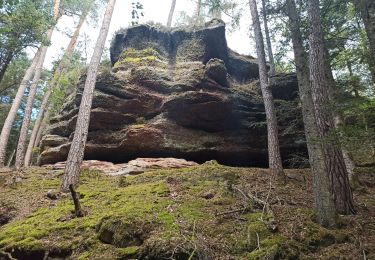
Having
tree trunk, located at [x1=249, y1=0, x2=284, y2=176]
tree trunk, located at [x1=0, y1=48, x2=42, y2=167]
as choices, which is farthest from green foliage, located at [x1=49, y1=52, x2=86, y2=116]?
tree trunk, located at [x1=249, y1=0, x2=284, y2=176]

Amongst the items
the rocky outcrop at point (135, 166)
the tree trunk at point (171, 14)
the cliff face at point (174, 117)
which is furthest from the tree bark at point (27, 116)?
the tree trunk at point (171, 14)

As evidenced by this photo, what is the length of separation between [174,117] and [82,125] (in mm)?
4389

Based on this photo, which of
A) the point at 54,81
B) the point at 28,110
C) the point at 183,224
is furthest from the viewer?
the point at 54,81

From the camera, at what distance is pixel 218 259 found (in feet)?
15.8

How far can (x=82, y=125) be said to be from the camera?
→ 11.2 meters

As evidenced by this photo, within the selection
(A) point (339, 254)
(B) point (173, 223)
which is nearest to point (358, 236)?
(A) point (339, 254)

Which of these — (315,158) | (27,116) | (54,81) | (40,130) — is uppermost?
(54,81)

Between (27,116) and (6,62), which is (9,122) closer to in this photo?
(27,116)

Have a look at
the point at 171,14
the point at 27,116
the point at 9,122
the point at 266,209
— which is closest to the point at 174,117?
the point at 266,209

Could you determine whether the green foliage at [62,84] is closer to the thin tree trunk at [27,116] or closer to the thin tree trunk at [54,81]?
the thin tree trunk at [54,81]

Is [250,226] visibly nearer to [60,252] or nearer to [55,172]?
[60,252]

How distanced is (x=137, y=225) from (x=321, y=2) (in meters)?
9.87

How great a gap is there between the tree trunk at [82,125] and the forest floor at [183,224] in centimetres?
74

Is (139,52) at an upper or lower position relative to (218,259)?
upper
